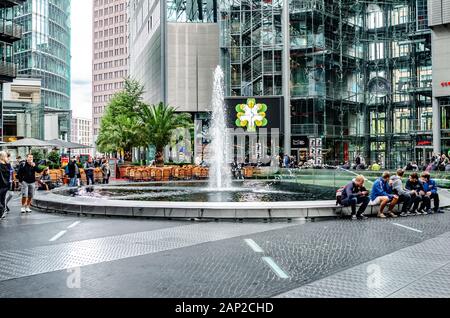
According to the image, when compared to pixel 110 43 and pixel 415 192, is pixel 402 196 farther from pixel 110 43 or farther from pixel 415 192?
pixel 110 43

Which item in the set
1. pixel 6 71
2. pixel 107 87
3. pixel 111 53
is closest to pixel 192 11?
pixel 6 71

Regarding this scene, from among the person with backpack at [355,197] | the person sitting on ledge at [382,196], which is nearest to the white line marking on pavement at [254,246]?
the person with backpack at [355,197]

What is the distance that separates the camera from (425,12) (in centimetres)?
4997

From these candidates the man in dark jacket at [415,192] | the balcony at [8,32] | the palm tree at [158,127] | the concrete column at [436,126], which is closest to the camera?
the man in dark jacket at [415,192]

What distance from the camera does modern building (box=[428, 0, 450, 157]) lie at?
4253 centimetres

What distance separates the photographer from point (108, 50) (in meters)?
172

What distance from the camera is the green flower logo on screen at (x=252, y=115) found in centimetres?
5406

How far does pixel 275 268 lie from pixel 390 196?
8084mm

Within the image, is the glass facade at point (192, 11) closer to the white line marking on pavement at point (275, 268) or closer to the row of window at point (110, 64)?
the white line marking on pavement at point (275, 268)

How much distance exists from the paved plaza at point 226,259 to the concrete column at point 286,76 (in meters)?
41.3

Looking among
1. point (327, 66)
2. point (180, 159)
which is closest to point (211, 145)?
point (180, 159)

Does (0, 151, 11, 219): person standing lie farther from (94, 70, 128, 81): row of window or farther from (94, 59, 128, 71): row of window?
(94, 59, 128, 71): row of window

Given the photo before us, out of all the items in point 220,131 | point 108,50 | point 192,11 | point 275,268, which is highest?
point 108,50

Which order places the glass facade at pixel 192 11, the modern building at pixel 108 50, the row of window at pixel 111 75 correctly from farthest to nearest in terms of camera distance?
the row of window at pixel 111 75, the modern building at pixel 108 50, the glass facade at pixel 192 11
